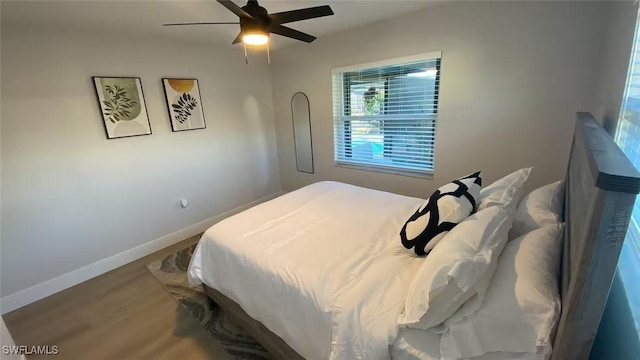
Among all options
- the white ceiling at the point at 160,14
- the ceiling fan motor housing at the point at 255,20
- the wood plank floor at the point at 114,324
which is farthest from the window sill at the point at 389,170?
the wood plank floor at the point at 114,324

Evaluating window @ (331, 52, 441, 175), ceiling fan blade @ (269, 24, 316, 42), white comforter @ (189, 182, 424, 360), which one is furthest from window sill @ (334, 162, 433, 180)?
ceiling fan blade @ (269, 24, 316, 42)

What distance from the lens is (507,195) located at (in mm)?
1402

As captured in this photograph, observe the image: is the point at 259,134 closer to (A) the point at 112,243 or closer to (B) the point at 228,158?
(B) the point at 228,158

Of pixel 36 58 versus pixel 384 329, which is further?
pixel 36 58

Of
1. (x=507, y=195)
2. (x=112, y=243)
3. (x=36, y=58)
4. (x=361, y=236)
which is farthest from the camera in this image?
(x=112, y=243)

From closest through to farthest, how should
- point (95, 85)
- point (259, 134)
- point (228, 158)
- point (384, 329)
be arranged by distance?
point (384, 329)
point (95, 85)
point (228, 158)
point (259, 134)

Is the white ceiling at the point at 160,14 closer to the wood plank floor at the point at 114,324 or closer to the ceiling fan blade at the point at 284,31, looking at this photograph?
the ceiling fan blade at the point at 284,31

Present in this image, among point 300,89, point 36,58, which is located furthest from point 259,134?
point 36,58

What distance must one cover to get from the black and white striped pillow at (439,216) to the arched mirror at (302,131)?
101 inches

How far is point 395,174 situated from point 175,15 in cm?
264

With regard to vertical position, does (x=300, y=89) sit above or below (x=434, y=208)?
above

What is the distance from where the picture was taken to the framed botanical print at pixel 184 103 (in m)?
3.04

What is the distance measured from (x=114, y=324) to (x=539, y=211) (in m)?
2.93

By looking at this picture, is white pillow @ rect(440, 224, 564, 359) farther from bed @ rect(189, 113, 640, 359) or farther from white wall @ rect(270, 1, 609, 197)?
white wall @ rect(270, 1, 609, 197)
